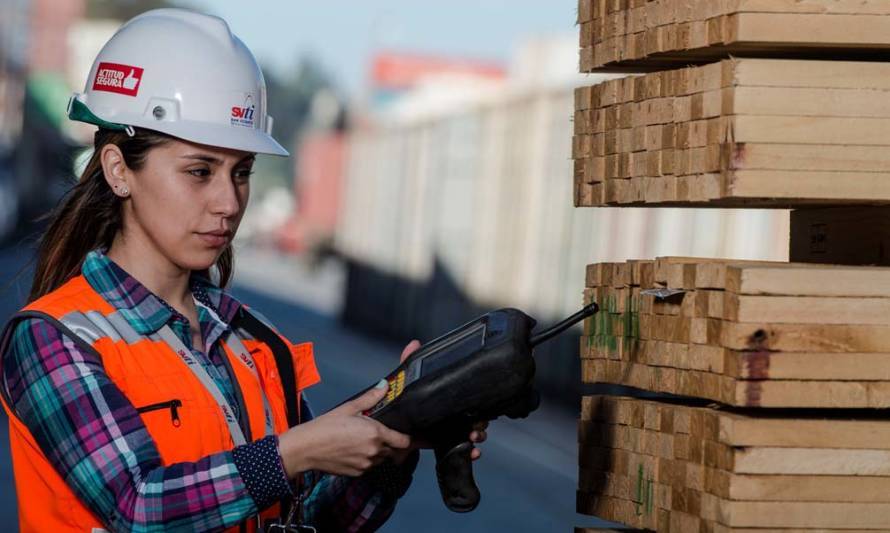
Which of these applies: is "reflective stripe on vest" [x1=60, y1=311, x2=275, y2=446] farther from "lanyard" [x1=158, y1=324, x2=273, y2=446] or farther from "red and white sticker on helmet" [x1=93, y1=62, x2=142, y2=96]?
"red and white sticker on helmet" [x1=93, y1=62, x2=142, y2=96]

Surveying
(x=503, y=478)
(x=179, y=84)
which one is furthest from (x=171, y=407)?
(x=503, y=478)

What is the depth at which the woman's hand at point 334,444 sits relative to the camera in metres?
3.36

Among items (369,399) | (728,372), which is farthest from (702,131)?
(369,399)

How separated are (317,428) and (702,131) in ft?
2.91

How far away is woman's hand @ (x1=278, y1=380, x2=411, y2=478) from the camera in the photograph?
336 cm

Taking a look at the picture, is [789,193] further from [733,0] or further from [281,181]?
[281,181]

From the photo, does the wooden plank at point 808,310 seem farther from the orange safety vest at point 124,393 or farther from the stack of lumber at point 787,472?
the orange safety vest at point 124,393

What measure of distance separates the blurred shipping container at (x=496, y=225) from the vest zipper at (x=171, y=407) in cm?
1015

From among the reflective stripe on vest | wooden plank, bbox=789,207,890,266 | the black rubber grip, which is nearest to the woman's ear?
the reflective stripe on vest

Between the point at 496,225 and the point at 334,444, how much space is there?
17.8 meters

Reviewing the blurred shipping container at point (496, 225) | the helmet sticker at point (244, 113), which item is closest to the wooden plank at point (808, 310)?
the helmet sticker at point (244, 113)

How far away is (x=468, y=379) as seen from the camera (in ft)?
10.8

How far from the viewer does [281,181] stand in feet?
543

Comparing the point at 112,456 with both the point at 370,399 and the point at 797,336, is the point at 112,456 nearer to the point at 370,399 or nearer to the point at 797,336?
the point at 370,399
